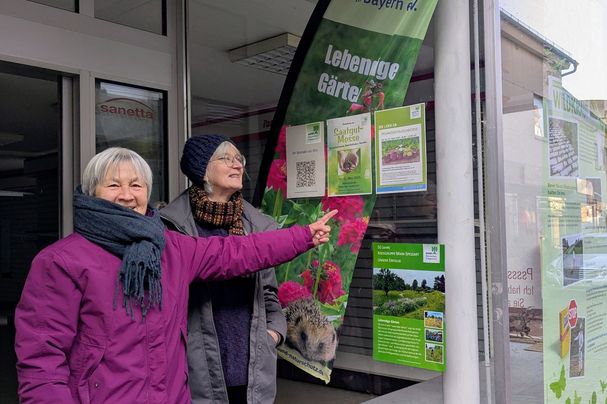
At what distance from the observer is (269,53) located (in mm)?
4109

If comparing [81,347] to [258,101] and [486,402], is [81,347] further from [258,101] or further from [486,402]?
[258,101]

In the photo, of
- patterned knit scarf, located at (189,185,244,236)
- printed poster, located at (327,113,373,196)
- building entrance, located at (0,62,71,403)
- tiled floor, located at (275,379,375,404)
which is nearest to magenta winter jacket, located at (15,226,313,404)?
patterned knit scarf, located at (189,185,244,236)

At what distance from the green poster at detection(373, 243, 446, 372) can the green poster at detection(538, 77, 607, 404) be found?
0.55 meters

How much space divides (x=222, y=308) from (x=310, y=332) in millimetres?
677

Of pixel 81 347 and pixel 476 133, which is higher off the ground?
pixel 476 133

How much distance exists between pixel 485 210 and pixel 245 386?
1181 mm

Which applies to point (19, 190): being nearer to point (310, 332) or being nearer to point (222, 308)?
point (310, 332)

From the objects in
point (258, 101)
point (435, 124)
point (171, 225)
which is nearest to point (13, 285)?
point (258, 101)

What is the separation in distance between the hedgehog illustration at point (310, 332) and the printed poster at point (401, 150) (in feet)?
2.23

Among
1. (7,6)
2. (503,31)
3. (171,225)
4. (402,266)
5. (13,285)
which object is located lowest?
(13,285)

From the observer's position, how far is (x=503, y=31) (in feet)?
8.07

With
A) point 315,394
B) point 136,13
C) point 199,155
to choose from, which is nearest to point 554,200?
point 315,394

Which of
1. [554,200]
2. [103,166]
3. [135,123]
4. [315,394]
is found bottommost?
[315,394]

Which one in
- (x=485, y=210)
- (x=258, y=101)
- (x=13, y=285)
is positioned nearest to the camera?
(x=485, y=210)
